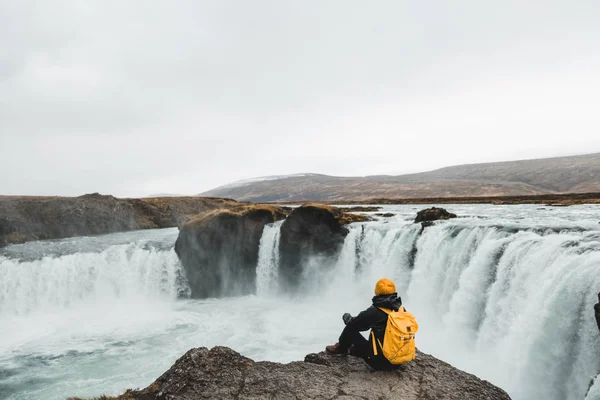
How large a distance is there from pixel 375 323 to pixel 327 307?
20.4m

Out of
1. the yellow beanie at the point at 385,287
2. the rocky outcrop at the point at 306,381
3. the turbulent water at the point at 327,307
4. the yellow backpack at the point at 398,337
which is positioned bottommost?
the turbulent water at the point at 327,307

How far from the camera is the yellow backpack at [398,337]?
6594 millimetres

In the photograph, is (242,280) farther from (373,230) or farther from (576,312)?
(576,312)

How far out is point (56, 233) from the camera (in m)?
47.7

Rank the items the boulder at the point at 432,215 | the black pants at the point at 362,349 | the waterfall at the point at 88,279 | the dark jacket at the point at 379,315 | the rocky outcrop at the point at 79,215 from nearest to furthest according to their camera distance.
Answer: the dark jacket at the point at 379,315 < the black pants at the point at 362,349 < the boulder at the point at 432,215 < the waterfall at the point at 88,279 < the rocky outcrop at the point at 79,215

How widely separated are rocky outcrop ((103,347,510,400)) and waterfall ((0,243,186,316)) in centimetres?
2598

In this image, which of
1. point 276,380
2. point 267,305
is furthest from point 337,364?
point 267,305

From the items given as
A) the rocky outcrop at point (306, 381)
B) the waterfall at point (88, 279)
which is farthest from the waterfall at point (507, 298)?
the waterfall at point (88, 279)

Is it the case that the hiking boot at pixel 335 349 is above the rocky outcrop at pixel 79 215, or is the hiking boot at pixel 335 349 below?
below

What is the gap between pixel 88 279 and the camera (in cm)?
3034

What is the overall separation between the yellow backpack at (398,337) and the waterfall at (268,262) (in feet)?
77.0

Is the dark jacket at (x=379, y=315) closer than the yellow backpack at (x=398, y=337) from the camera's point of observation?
No

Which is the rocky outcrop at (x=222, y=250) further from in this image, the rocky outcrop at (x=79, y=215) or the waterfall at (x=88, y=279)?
the rocky outcrop at (x=79, y=215)

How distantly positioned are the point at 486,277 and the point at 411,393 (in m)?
11.8
